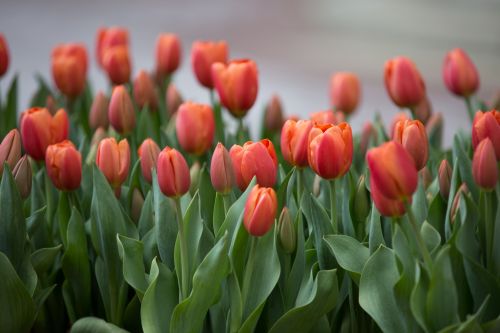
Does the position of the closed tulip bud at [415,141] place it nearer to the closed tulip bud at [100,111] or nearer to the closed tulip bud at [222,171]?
the closed tulip bud at [222,171]

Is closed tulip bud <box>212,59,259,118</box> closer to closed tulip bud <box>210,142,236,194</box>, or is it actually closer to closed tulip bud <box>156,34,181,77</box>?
closed tulip bud <box>210,142,236,194</box>

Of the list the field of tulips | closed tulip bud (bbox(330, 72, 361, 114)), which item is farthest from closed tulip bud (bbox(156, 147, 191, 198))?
closed tulip bud (bbox(330, 72, 361, 114))

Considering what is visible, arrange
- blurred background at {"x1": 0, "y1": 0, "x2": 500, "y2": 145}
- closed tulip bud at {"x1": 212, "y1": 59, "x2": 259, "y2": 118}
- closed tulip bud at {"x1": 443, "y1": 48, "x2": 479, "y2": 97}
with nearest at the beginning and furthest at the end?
closed tulip bud at {"x1": 212, "y1": 59, "x2": 259, "y2": 118}, closed tulip bud at {"x1": 443, "y1": 48, "x2": 479, "y2": 97}, blurred background at {"x1": 0, "y1": 0, "x2": 500, "y2": 145}

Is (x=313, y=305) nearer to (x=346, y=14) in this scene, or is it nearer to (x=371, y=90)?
(x=371, y=90)

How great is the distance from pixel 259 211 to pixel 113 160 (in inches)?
8.7

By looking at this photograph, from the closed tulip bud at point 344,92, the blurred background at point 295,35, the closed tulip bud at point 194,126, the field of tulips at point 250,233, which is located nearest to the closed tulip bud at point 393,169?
the field of tulips at point 250,233

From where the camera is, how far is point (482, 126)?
79 centimetres

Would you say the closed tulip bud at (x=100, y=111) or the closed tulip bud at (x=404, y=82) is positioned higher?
the closed tulip bud at (x=404, y=82)

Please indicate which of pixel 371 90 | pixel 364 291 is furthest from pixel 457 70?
pixel 371 90

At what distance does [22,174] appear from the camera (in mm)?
867

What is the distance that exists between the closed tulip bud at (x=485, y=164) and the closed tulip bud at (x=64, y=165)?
1.24 ft

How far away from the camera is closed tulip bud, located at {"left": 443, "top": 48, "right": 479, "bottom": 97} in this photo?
1.11 meters

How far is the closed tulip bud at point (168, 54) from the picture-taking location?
138 centimetres

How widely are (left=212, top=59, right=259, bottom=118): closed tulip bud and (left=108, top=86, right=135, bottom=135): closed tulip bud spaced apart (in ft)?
0.40
